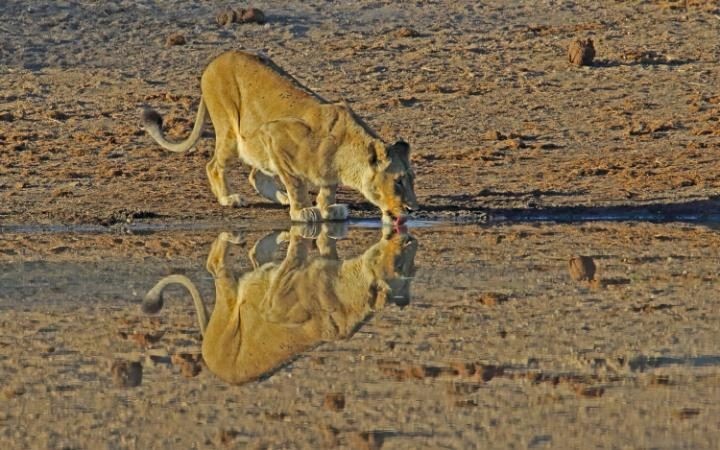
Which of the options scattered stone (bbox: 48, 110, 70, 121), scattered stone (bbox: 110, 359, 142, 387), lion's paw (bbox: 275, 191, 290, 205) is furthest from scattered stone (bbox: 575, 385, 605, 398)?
scattered stone (bbox: 48, 110, 70, 121)

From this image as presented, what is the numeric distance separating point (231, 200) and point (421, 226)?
1.68 metres

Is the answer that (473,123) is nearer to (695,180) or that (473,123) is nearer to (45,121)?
(695,180)

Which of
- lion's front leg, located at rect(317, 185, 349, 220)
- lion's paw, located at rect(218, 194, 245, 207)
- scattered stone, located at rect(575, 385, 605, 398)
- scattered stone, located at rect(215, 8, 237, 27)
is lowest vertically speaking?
scattered stone, located at rect(575, 385, 605, 398)

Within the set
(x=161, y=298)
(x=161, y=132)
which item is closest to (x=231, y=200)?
(x=161, y=132)

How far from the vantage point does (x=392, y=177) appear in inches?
459

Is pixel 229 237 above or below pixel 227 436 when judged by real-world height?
above

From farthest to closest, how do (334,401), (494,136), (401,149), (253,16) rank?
(253,16) → (494,136) → (401,149) → (334,401)

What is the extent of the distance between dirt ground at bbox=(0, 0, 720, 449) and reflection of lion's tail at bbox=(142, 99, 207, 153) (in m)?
0.37

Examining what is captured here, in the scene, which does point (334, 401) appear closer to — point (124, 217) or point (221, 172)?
point (124, 217)

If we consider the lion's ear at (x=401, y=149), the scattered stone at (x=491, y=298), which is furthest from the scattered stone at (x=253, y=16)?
the scattered stone at (x=491, y=298)

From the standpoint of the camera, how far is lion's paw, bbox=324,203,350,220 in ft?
40.1

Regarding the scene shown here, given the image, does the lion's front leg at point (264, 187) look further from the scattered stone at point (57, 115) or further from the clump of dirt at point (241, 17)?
the clump of dirt at point (241, 17)

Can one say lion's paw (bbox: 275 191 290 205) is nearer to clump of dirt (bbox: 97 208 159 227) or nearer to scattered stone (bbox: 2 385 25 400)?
clump of dirt (bbox: 97 208 159 227)

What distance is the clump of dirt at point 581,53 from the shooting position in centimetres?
1682
